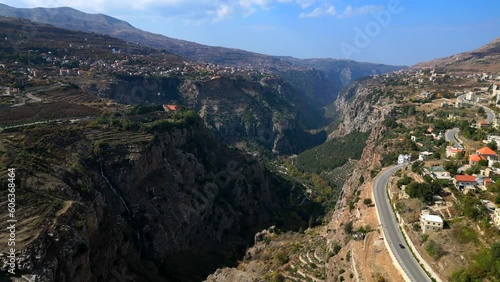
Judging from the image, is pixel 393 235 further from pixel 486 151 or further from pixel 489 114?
pixel 489 114

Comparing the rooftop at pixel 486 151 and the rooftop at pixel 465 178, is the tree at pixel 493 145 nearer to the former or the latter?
the rooftop at pixel 486 151

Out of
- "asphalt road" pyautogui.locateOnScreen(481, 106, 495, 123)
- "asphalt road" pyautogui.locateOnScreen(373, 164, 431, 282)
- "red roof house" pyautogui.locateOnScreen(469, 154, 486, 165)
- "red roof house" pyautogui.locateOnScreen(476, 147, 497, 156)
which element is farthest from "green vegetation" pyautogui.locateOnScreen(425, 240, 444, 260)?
"asphalt road" pyautogui.locateOnScreen(481, 106, 495, 123)

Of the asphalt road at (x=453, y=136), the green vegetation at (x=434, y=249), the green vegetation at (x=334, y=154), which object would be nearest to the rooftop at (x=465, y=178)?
the green vegetation at (x=434, y=249)

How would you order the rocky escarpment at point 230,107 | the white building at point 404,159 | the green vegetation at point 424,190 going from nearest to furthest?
the green vegetation at point 424,190 → the white building at point 404,159 → the rocky escarpment at point 230,107

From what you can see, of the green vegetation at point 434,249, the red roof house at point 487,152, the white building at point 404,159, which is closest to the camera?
the green vegetation at point 434,249

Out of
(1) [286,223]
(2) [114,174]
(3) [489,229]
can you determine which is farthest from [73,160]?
(3) [489,229]
